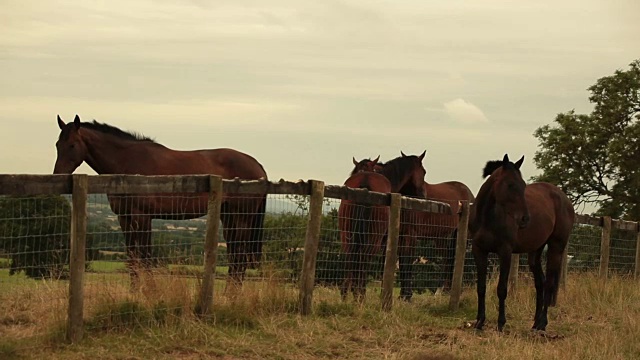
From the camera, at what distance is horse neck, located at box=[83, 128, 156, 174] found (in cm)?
1212

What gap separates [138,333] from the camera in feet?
26.0

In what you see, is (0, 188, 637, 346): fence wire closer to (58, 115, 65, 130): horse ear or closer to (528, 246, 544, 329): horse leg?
(58, 115, 65, 130): horse ear

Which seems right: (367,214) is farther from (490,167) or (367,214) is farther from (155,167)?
(155,167)

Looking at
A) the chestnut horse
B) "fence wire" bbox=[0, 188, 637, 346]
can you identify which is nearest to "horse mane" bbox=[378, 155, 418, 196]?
the chestnut horse

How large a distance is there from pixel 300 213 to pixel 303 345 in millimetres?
2341

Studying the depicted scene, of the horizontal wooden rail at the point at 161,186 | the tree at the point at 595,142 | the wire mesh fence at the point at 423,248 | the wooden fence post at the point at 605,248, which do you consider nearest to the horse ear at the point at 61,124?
the horizontal wooden rail at the point at 161,186

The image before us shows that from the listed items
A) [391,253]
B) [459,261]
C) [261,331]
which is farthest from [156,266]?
[459,261]

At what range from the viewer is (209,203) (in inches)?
353

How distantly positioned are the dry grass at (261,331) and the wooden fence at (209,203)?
0.18 metres

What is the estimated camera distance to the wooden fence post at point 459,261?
12.2m

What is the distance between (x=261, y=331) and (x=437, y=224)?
8014 millimetres

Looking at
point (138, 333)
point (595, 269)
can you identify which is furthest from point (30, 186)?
point (595, 269)

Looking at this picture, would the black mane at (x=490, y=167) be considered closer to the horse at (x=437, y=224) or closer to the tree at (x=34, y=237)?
the horse at (x=437, y=224)

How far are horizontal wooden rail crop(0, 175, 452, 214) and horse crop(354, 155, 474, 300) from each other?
57.1 inches
